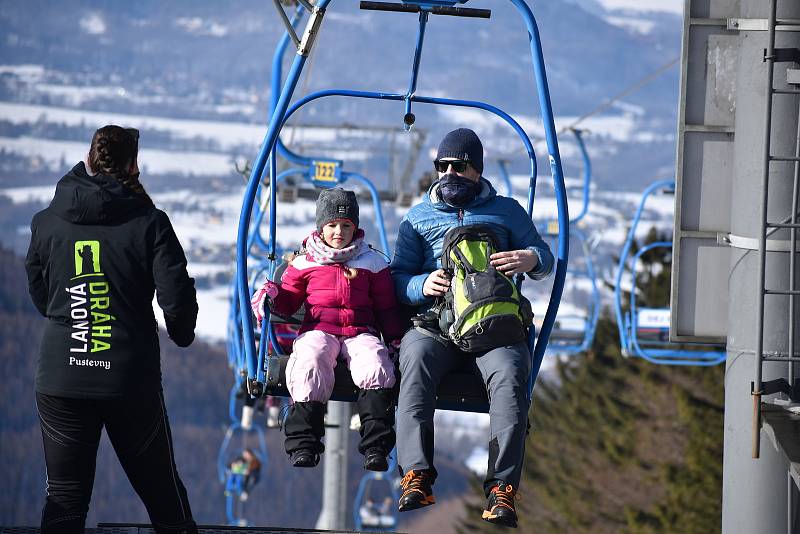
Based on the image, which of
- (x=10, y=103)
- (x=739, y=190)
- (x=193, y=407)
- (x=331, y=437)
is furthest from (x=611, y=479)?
(x=10, y=103)

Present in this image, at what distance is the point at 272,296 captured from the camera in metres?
5.01

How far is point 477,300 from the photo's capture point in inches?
188

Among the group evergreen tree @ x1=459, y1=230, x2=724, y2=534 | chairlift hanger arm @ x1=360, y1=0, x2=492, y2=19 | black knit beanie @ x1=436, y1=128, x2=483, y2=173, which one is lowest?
evergreen tree @ x1=459, y1=230, x2=724, y2=534

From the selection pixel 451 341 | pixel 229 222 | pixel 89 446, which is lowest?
pixel 89 446

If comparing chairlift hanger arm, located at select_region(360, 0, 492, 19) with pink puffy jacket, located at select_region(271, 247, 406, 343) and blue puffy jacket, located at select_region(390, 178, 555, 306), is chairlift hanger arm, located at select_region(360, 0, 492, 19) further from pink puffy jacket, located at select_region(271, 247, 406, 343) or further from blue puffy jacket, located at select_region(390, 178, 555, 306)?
pink puffy jacket, located at select_region(271, 247, 406, 343)

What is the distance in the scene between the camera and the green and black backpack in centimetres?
476

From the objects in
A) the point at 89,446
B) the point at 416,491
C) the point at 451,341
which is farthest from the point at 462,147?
the point at 89,446

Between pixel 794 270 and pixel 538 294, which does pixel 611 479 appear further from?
pixel 538 294

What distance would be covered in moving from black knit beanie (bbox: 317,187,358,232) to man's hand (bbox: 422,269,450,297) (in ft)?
1.17

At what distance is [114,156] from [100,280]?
368 mm

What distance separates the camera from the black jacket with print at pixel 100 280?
414 centimetres

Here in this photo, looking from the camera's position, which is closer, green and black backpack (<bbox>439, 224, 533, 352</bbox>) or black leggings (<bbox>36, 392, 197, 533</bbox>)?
black leggings (<bbox>36, 392, 197, 533</bbox>)

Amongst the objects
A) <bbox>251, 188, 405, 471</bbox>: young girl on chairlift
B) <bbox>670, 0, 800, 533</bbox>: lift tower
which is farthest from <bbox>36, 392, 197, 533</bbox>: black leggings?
<bbox>670, 0, 800, 533</bbox>: lift tower

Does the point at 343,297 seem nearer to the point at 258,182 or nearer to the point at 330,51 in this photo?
the point at 258,182
